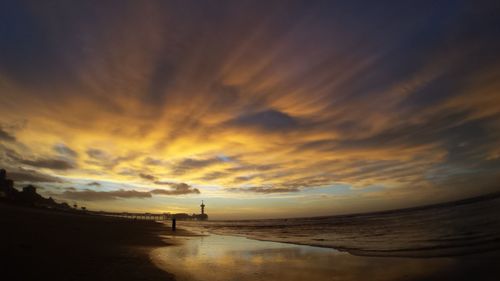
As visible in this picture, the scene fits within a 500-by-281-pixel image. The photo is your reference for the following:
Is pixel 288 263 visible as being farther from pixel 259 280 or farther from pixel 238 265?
pixel 259 280

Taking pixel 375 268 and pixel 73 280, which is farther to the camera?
pixel 375 268

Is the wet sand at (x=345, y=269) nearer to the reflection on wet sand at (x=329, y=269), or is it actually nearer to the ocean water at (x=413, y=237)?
the reflection on wet sand at (x=329, y=269)

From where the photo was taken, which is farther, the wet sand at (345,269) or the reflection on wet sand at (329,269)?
the reflection on wet sand at (329,269)

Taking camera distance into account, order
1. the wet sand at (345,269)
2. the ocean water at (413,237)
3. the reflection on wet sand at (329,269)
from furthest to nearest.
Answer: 1. the ocean water at (413,237)
2. the reflection on wet sand at (329,269)
3. the wet sand at (345,269)

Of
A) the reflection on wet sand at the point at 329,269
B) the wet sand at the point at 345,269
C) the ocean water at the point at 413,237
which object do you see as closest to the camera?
the wet sand at the point at 345,269

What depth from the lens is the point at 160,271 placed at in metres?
10.9

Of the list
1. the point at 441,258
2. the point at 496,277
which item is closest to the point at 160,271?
the point at 496,277

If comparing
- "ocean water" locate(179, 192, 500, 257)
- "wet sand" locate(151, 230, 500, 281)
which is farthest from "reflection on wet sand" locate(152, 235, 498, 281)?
"ocean water" locate(179, 192, 500, 257)

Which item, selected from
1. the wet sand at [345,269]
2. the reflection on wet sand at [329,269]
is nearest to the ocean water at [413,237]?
the wet sand at [345,269]

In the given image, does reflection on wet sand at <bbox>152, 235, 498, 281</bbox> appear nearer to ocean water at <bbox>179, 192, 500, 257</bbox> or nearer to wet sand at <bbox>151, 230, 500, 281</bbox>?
wet sand at <bbox>151, 230, 500, 281</bbox>

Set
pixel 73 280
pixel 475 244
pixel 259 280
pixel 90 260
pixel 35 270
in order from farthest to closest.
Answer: pixel 475 244 < pixel 90 260 < pixel 259 280 < pixel 35 270 < pixel 73 280

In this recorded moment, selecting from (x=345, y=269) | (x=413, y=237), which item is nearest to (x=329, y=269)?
(x=345, y=269)

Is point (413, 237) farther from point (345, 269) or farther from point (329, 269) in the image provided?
point (329, 269)

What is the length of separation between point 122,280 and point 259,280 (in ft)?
14.2
